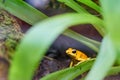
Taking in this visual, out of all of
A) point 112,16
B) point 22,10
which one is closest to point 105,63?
point 112,16

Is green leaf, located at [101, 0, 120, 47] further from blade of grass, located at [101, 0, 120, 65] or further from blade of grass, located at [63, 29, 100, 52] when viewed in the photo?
blade of grass, located at [63, 29, 100, 52]

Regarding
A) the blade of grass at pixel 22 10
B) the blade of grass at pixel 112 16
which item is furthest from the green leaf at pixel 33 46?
the blade of grass at pixel 22 10

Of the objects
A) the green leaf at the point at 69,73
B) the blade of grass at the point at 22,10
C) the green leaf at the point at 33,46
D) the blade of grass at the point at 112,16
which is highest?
the blade of grass at the point at 22,10

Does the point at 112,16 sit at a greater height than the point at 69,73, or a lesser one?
greater

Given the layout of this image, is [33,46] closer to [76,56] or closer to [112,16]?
[112,16]

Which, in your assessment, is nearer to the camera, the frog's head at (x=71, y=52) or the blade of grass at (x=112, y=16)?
the blade of grass at (x=112, y=16)

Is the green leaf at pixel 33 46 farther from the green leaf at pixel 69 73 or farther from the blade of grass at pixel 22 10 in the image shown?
the blade of grass at pixel 22 10

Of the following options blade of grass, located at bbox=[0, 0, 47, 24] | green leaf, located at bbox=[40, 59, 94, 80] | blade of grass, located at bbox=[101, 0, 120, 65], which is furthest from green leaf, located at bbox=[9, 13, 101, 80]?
blade of grass, located at bbox=[0, 0, 47, 24]
